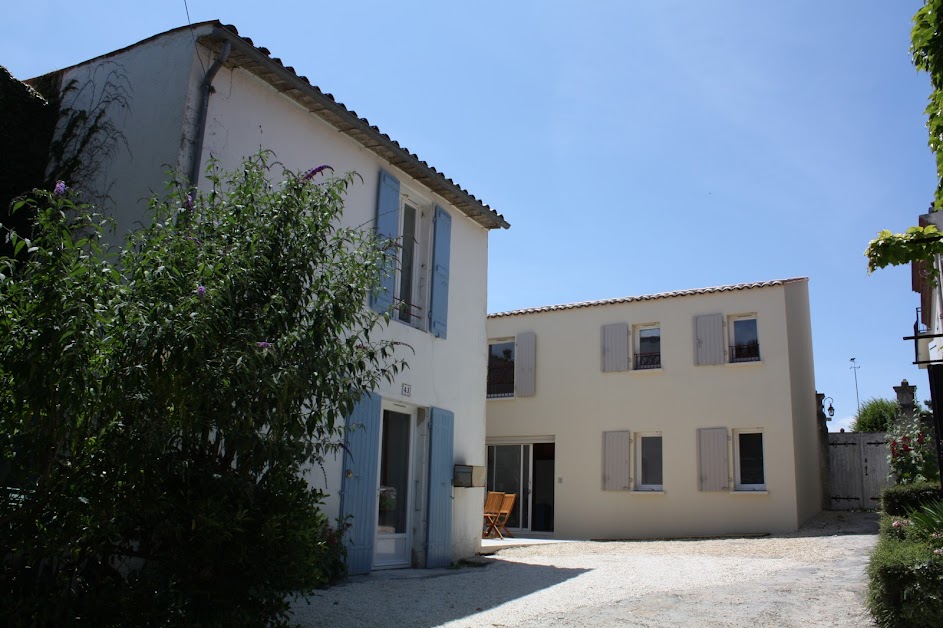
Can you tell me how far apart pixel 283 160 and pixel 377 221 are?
1462 millimetres

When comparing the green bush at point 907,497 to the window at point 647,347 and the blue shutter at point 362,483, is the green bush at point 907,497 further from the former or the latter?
the window at point 647,347

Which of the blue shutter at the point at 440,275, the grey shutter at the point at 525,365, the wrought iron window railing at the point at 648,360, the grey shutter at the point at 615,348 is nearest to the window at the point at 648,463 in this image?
the wrought iron window railing at the point at 648,360

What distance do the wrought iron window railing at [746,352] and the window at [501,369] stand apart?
4.85 m

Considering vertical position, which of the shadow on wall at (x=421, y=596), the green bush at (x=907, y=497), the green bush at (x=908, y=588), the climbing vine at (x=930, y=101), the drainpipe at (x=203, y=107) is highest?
the drainpipe at (x=203, y=107)

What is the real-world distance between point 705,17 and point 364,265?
4.44 meters

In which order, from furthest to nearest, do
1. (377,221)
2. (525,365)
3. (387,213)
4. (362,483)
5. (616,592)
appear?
(525,365), (387,213), (377,221), (362,483), (616,592)

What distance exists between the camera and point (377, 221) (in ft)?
29.7

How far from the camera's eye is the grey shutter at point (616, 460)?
16.2 meters

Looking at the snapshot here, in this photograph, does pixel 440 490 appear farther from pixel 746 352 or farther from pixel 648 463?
pixel 746 352

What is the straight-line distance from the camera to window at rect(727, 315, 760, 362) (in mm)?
15883

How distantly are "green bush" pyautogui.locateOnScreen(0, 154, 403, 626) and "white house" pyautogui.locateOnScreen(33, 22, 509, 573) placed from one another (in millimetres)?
1324

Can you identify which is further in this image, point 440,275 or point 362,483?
point 440,275

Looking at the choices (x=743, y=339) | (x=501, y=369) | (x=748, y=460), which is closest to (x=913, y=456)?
(x=748, y=460)

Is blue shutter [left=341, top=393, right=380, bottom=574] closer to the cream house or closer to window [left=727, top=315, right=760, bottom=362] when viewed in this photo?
the cream house
